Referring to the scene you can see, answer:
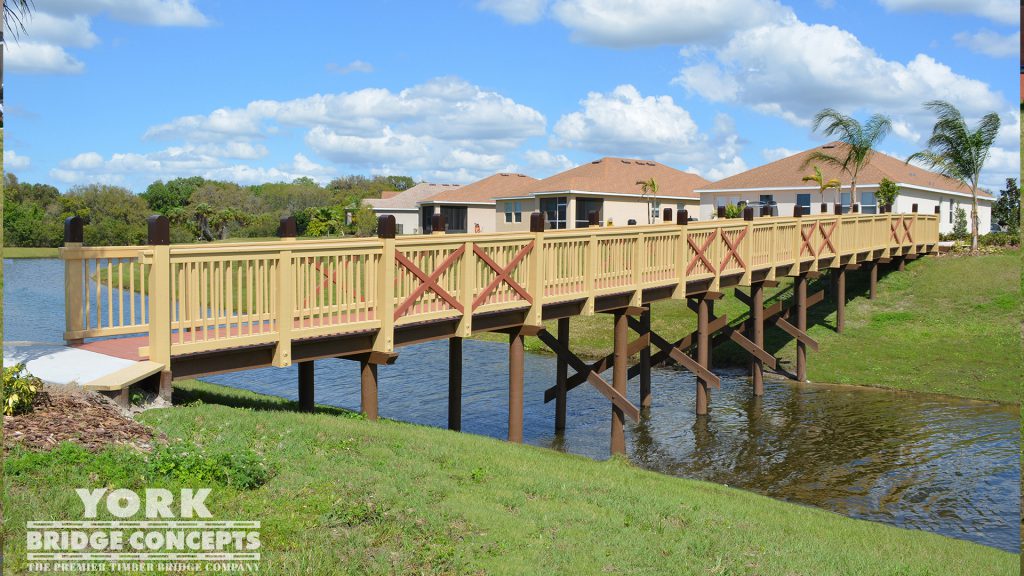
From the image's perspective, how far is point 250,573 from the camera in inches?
237

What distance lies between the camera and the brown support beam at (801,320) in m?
25.2

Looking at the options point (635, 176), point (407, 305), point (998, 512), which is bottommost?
point (998, 512)

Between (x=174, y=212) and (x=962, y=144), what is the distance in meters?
65.6

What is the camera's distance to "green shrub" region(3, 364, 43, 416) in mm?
8164

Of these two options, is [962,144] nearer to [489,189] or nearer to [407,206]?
[489,189]

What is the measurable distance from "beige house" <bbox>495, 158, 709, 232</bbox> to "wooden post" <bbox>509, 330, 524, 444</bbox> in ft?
116

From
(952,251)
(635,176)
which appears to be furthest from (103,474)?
(635,176)

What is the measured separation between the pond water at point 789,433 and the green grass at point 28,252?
4062 cm

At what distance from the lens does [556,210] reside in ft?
175

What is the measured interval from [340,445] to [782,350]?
70.4 feet

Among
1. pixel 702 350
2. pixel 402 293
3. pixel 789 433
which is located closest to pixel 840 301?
pixel 702 350

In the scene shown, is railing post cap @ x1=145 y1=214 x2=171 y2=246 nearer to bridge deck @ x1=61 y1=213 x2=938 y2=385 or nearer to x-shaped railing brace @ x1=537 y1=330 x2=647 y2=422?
bridge deck @ x1=61 y1=213 x2=938 y2=385

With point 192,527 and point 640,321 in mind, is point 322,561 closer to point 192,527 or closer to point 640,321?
point 192,527

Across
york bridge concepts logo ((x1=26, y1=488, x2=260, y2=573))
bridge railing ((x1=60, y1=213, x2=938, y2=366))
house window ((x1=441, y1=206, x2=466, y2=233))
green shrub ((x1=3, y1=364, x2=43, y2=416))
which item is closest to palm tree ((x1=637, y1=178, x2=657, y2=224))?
house window ((x1=441, y1=206, x2=466, y2=233))
